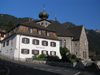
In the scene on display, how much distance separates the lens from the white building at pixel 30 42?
3141 cm

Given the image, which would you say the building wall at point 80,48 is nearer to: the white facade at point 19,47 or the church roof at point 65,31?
the church roof at point 65,31

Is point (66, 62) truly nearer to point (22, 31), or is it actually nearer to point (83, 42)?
point (22, 31)

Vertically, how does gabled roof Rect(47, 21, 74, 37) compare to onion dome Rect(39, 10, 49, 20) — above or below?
below

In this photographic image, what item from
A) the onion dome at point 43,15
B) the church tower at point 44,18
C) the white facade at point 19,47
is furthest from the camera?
the onion dome at point 43,15

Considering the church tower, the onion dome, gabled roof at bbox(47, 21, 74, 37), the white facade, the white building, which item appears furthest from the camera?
the onion dome

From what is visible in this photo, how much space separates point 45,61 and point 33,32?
31.4ft

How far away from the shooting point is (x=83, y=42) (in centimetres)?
4441

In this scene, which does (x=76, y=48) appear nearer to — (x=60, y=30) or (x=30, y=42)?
(x=60, y=30)

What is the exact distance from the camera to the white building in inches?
1236

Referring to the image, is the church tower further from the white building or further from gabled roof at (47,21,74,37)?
the white building

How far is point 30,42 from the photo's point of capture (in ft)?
109

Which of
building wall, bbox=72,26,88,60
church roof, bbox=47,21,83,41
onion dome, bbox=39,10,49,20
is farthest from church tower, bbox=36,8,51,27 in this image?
building wall, bbox=72,26,88,60

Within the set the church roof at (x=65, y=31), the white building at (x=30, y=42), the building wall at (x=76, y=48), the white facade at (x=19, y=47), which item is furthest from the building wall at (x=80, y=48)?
the white facade at (x=19, y=47)

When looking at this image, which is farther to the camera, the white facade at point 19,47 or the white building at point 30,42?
the white building at point 30,42
